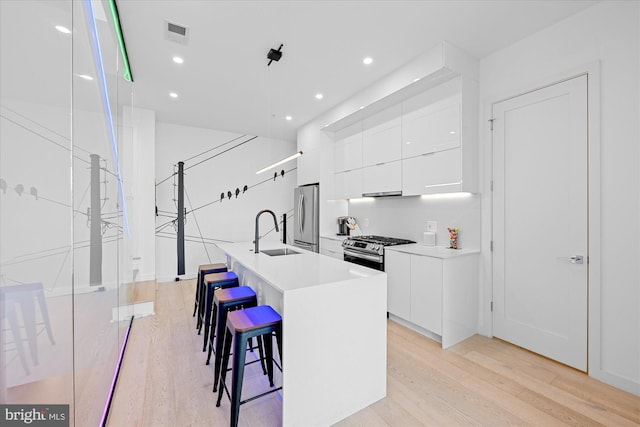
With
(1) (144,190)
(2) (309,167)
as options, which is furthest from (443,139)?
(1) (144,190)

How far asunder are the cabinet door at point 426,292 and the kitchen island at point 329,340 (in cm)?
107

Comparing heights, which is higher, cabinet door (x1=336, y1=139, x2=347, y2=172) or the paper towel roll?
cabinet door (x1=336, y1=139, x2=347, y2=172)

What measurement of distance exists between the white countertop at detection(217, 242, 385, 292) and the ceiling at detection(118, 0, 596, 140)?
2.16 m

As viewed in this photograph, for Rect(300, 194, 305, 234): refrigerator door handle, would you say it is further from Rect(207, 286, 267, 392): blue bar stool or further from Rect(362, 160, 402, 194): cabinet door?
Rect(207, 286, 267, 392): blue bar stool

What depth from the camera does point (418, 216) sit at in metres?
3.72

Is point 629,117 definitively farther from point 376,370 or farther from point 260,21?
point 260,21

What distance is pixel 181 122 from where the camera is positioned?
522 centimetres

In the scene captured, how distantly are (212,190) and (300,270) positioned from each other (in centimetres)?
426

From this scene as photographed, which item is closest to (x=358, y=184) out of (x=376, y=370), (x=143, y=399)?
(x=376, y=370)

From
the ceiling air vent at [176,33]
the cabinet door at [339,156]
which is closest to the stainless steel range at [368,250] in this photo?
the cabinet door at [339,156]

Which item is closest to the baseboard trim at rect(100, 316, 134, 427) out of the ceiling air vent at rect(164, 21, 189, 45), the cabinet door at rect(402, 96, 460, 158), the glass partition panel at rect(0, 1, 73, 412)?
the glass partition panel at rect(0, 1, 73, 412)

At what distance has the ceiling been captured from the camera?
2.27 metres

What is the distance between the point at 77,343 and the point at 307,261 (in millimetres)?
1569

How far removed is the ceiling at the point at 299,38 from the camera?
227 cm
